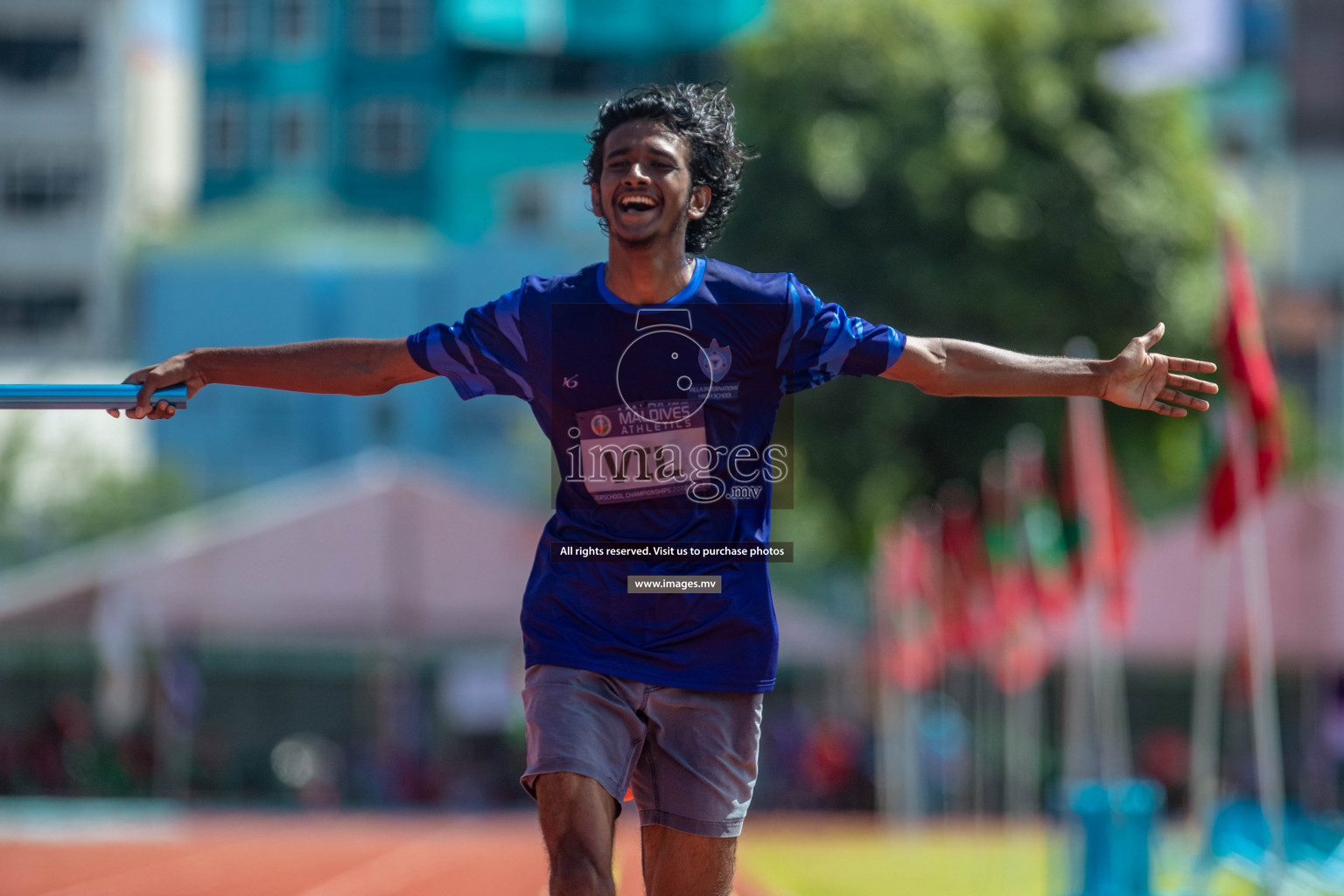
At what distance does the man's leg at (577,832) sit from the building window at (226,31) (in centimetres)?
4866

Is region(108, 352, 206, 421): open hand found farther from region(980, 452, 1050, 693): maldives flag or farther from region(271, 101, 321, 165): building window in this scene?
region(271, 101, 321, 165): building window

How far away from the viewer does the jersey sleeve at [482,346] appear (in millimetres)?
4266

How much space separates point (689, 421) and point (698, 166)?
591mm

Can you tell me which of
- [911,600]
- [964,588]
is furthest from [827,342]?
[964,588]

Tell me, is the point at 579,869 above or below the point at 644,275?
below

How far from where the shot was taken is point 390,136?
5053 centimetres

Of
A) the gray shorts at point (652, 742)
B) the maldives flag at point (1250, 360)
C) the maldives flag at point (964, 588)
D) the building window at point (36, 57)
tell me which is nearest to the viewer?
the gray shorts at point (652, 742)

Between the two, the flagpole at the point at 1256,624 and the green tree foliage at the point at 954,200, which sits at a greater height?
the green tree foliage at the point at 954,200

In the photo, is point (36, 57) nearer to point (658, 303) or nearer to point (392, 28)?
point (392, 28)

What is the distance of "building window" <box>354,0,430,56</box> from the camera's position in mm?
49625

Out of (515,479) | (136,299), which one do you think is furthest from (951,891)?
(136,299)

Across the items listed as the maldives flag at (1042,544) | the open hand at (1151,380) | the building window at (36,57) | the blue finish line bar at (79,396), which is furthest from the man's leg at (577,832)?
the building window at (36,57)

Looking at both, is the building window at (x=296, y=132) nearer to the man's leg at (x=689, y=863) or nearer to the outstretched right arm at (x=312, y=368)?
the outstretched right arm at (x=312, y=368)

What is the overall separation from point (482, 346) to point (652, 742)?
933 millimetres
